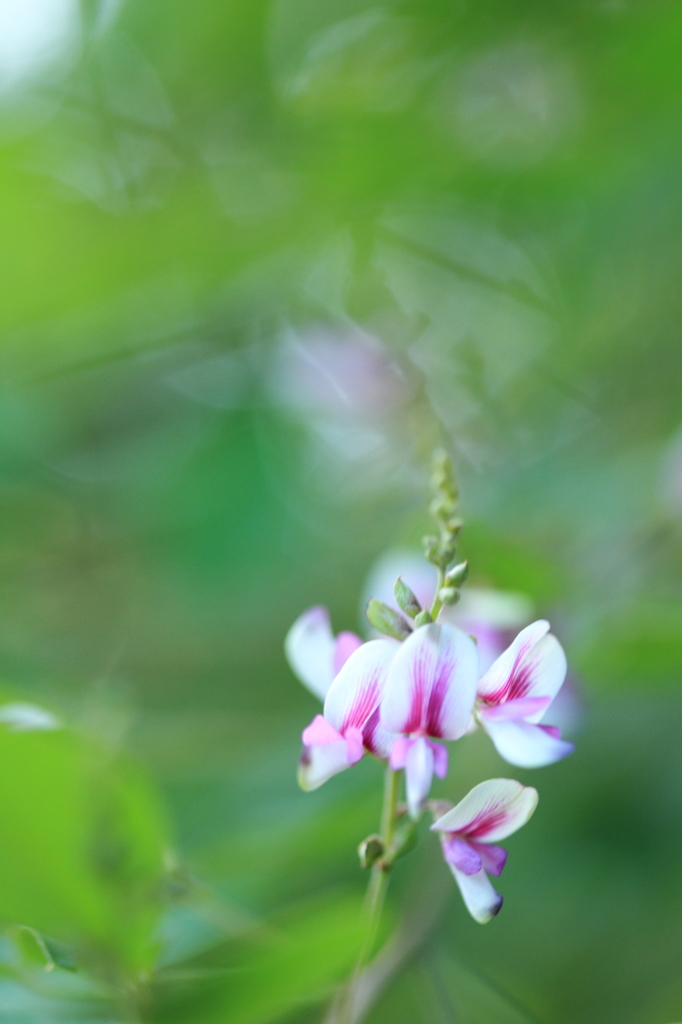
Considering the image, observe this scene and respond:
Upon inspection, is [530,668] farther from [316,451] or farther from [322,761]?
[316,451]

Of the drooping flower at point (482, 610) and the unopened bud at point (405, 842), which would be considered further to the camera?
the drooping flower at point (482, 610)

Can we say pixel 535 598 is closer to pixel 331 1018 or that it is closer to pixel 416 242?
pixel 331 1018

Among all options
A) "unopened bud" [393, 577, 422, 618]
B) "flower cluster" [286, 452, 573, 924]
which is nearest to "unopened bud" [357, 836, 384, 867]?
"flower cluster" [286, 452, 573, 924]

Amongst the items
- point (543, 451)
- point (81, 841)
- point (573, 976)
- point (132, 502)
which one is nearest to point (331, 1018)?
point (81, 841)

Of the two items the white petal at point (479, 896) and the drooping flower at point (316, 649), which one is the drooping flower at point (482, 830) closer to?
the white petal at point (479, 896)

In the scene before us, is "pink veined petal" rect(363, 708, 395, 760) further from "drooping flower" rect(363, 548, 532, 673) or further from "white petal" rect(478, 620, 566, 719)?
"drooping flower" rect(363, 548, 532, 673)

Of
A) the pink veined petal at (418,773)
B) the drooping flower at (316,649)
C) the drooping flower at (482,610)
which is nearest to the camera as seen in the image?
the pink veined petal at (418,773)

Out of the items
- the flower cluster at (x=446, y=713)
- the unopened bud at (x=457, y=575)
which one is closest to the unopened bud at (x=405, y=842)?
the flower cluster at (x=446, y=713)
